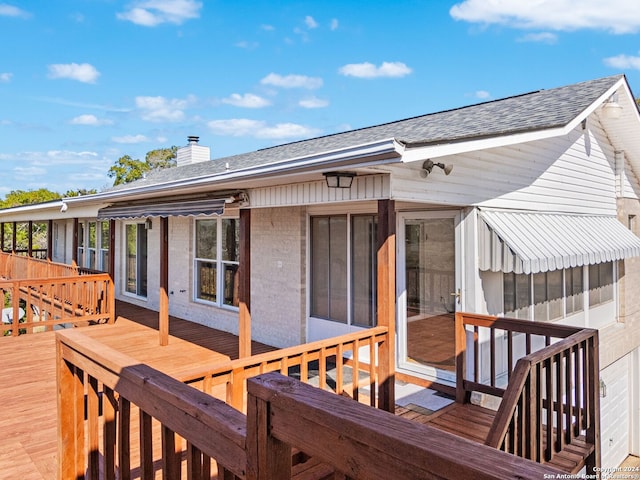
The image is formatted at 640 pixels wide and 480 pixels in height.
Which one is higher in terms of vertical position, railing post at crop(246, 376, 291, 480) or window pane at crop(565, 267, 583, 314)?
railing post at crop(246, 376, 291, 480)

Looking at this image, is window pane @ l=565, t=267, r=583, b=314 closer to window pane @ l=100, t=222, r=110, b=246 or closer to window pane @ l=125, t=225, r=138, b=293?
window pane @ l=125, t=225, r=138, b=293

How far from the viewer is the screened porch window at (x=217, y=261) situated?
9.04 m

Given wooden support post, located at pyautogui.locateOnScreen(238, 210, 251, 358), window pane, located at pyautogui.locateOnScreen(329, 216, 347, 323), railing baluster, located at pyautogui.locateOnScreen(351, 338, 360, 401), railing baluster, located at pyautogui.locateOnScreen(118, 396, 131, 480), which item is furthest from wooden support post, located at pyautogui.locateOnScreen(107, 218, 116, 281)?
railing baluster, located at pyautogui.locateOnScreen(118, 396, 131, 480)

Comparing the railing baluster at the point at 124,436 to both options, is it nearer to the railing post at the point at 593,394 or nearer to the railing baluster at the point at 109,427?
the railing baluster at the point at 109,427

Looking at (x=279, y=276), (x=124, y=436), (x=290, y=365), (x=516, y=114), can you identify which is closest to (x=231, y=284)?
(x=279, y=276)

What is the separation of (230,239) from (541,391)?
6724mm

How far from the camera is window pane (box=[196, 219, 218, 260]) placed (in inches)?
378

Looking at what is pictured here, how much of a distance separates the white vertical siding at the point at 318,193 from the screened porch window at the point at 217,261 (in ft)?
9.01

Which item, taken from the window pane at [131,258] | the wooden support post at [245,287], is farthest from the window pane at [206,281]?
the window pane at [131,258]

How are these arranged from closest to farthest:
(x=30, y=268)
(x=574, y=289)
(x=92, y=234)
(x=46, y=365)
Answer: (x=46, y=365)
(x=574, y=289)
(x=30, y=268)
(x=92, y=234)

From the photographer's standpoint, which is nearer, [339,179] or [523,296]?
[339,179]

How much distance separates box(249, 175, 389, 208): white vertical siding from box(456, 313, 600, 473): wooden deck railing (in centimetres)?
203

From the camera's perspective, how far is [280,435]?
1.26 m

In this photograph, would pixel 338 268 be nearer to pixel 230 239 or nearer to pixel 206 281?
pixel 230 239
